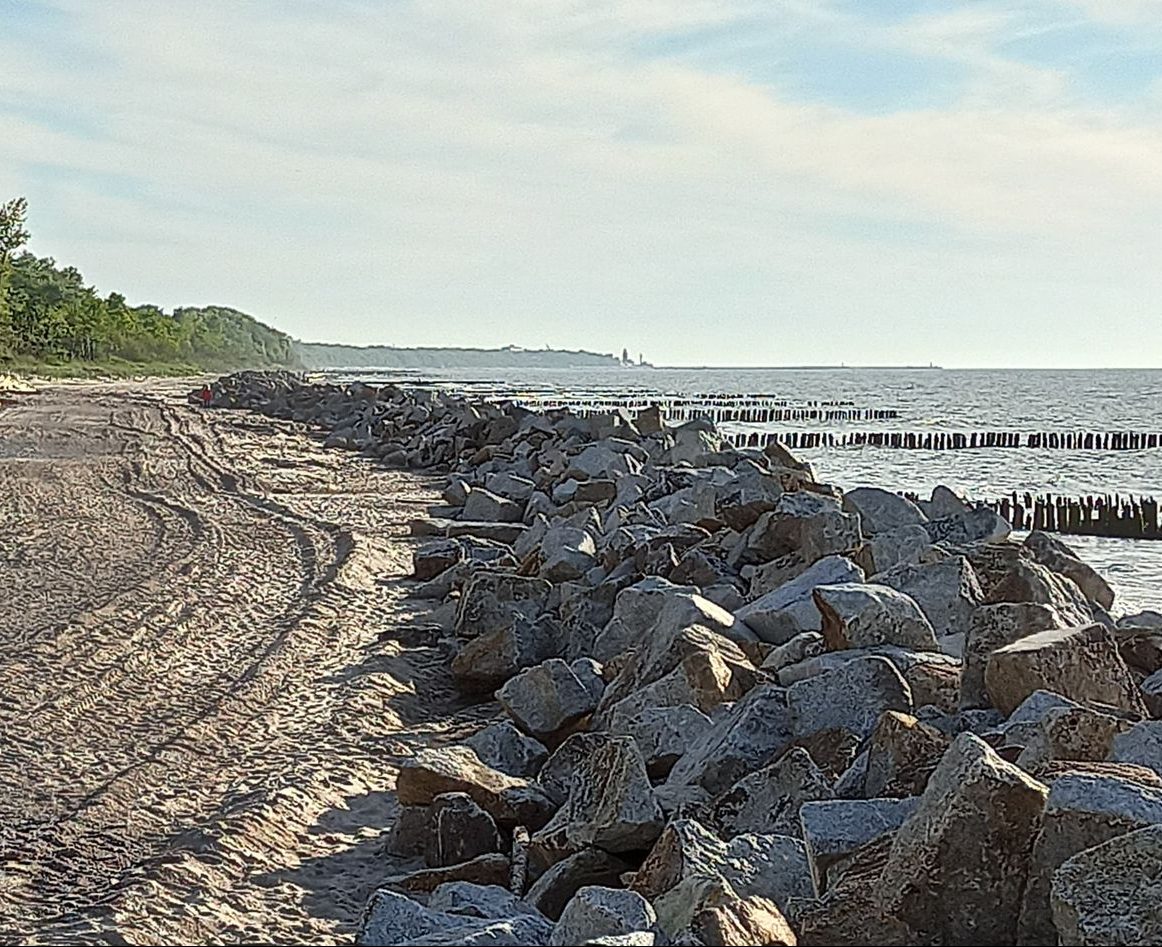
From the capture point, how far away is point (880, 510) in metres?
9.38

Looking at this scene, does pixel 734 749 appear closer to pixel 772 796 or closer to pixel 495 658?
pixel 772 796

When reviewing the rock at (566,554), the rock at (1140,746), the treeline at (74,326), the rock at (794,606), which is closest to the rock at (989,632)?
the rock at (1140,746)

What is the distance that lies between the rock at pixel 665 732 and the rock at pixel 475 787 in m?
0.41

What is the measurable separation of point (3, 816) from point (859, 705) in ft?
9.92

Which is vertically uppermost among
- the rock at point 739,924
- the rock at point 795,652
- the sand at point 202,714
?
the rock at point 795,652

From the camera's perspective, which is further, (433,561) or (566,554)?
(433,561)

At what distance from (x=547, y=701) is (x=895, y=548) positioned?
232 cm

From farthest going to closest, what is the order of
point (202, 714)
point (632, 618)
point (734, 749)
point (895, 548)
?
point (895, 548), point (632, 618), point (202, 714), point (734, 749)

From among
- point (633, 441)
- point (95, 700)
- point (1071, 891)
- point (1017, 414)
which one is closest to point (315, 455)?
point (633, 441)

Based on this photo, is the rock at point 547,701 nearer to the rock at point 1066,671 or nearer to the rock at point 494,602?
the rock at point 494,602

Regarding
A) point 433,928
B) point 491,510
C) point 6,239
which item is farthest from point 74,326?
point 433,928

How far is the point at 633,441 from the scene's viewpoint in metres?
18.3

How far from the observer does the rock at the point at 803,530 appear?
7.53 metres

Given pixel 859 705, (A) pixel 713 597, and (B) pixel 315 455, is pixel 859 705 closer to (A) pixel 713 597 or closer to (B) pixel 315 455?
(A) pixel 713 597
